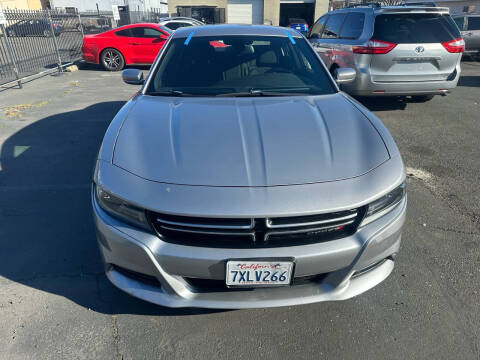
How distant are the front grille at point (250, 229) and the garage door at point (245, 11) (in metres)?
34.7

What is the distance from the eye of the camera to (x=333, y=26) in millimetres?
7434

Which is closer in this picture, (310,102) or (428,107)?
(310,102)

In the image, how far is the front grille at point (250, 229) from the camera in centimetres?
171

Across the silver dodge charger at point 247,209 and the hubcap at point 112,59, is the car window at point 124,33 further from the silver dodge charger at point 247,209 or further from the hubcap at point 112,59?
the silver dodge charger at point 247,209

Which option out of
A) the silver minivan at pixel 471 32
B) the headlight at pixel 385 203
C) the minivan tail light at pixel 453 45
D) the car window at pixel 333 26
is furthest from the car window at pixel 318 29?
the silver minivan at pixel 471 32

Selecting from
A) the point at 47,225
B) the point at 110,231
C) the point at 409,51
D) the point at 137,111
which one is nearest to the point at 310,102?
the point at 137,111

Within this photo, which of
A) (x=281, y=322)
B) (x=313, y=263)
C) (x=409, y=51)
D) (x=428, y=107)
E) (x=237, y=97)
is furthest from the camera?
(x=428, y=107)

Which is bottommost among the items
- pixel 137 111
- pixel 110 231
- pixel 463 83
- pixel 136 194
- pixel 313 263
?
pixel 463 83

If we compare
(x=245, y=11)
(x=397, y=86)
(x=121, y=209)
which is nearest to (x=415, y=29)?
(x=397, y=86)

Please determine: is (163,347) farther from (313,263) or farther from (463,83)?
(463,83)

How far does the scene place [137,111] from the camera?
254 centimetres

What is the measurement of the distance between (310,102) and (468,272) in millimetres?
1740

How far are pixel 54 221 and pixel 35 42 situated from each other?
37.3ft

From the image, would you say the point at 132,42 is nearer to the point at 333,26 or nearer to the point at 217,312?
the point at 333,26
